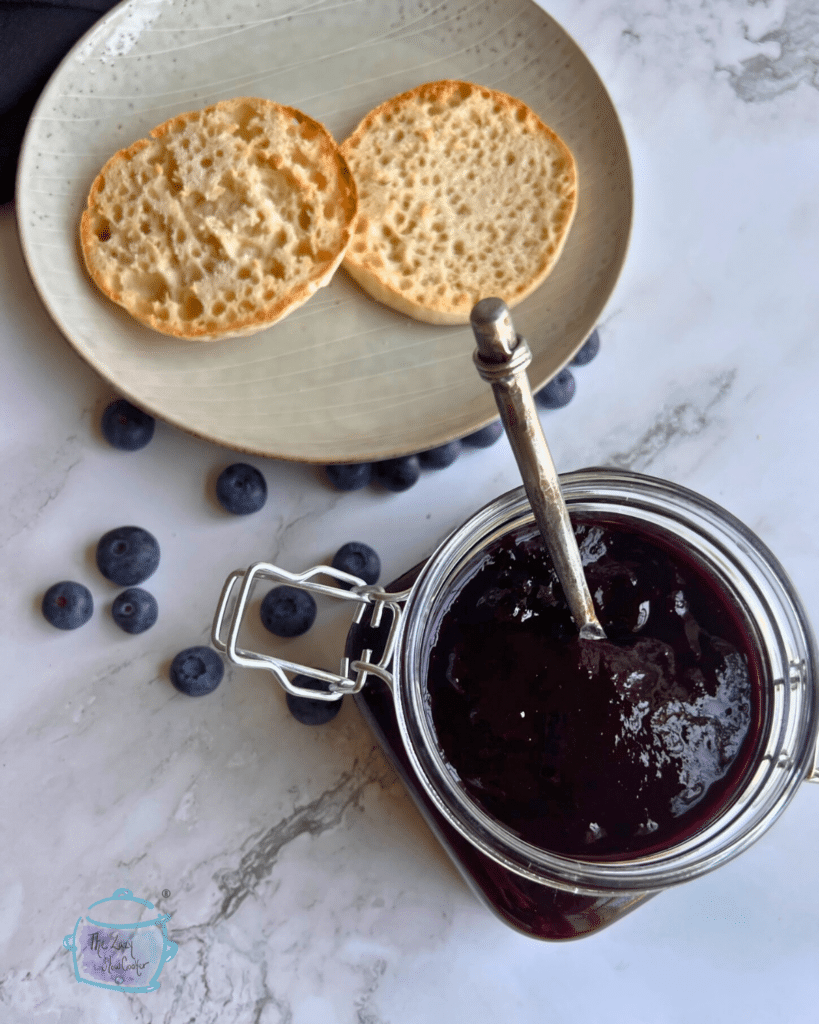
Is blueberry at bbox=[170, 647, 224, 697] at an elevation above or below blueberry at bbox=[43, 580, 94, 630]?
below

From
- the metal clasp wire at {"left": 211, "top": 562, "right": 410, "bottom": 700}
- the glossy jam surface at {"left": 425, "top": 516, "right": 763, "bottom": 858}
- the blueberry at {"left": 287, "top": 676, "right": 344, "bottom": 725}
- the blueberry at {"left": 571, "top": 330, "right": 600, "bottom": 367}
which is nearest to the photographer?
the glossy jam surface at {"left": 425, "top": 516, "right": 763, "bottom": 858}

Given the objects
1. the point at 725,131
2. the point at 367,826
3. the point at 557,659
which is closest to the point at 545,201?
the point at 725,131

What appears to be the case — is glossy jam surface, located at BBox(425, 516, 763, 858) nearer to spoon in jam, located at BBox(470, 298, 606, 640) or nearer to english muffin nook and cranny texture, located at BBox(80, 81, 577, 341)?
spoon in jam, located at BBox(470, 298, 606, 640)

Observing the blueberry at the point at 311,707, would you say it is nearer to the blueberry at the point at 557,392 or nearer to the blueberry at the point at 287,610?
the blueberry at the point at 287,610

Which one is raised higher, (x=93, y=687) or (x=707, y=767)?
(x=707, y=767)

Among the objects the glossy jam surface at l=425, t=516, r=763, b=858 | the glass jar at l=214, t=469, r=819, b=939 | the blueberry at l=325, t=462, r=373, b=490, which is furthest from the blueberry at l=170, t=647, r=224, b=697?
the glossy jam surface at l=425, t=516, r=763, b=858

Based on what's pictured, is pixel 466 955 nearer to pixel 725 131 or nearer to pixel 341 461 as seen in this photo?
pixel 341 461
